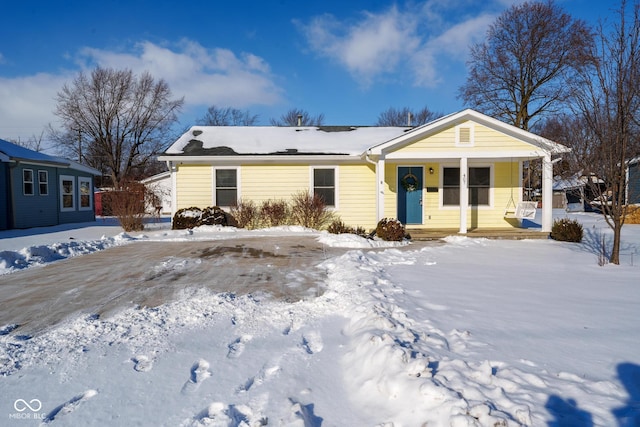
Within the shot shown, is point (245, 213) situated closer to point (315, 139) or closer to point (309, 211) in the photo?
point (309, 211)

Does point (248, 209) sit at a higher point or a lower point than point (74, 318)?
higher

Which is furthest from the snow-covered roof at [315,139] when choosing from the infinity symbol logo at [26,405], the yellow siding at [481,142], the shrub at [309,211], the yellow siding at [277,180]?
the infinity symbol logo at [26,405]

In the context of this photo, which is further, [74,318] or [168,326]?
[74,318]

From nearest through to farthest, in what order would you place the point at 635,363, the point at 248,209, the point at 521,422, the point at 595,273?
1. the point at 521,422
2. the point at 635,363
3. the point at 595,273
4. the point at 248,209

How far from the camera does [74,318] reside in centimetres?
402

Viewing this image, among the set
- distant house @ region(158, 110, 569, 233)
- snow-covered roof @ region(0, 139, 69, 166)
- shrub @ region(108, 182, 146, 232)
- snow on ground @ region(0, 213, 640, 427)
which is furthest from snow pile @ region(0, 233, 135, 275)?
snow-covered roof @ region(0, 139, 69, 166)

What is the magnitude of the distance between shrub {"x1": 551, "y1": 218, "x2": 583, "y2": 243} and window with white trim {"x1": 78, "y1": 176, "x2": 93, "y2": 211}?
20991 mm

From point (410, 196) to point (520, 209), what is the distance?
11.7ft

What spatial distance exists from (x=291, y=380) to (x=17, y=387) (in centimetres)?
198

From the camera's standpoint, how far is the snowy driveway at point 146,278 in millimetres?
4492

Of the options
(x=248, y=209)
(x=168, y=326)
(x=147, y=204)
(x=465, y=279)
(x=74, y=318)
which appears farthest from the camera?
(x=147, y=204)

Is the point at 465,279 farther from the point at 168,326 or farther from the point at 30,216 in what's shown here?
the point at 30,216

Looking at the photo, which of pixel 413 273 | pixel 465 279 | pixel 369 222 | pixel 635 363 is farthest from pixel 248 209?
pixel 635 363

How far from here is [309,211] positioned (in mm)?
12820
